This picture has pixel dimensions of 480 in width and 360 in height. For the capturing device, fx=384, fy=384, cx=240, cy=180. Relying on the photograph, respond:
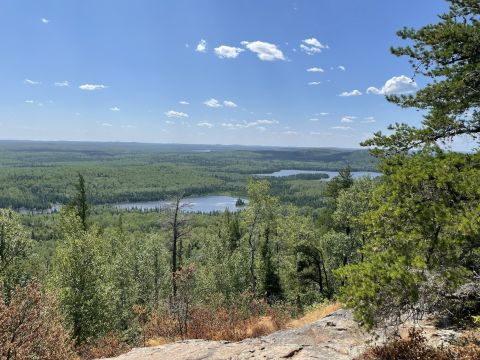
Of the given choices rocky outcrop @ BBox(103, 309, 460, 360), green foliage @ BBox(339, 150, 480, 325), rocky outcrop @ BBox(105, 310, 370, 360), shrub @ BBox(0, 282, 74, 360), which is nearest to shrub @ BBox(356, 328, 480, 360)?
rocky outcrop @ BBox(103, 309, 460, 360)

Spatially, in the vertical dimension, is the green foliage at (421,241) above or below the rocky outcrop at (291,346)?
above

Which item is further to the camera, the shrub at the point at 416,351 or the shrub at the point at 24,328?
the shrub at the point at 24,328

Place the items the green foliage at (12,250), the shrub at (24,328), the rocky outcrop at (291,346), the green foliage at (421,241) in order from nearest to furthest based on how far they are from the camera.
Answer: the green foliage at (421,241)
the rocky outcrop at (291,346)
the shrub at (24,328)
the green foliage at (12,250)

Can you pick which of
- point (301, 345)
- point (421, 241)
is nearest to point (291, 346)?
point (301, 345)

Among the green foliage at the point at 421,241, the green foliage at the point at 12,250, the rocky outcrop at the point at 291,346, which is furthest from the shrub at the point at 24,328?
the green foliage at the point at 12,250

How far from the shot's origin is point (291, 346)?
11.1 meters

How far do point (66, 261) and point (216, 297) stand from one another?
1139 cm

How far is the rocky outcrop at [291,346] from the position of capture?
10.6 metres

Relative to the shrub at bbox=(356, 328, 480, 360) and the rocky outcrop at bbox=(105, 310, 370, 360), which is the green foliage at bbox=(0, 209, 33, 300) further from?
the shrub at bbox=(356, 328, 480, 360)

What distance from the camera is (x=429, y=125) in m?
10.5

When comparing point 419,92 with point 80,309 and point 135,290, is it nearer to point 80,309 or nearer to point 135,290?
point 80,309

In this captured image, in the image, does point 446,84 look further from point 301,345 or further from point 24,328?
point 24,328

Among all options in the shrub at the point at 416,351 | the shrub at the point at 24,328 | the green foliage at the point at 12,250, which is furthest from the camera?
the green foliage at the point at 12,250

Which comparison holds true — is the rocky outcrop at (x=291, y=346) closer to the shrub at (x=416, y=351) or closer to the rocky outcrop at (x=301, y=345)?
the rocky outcrop at (x=301, y=345)
